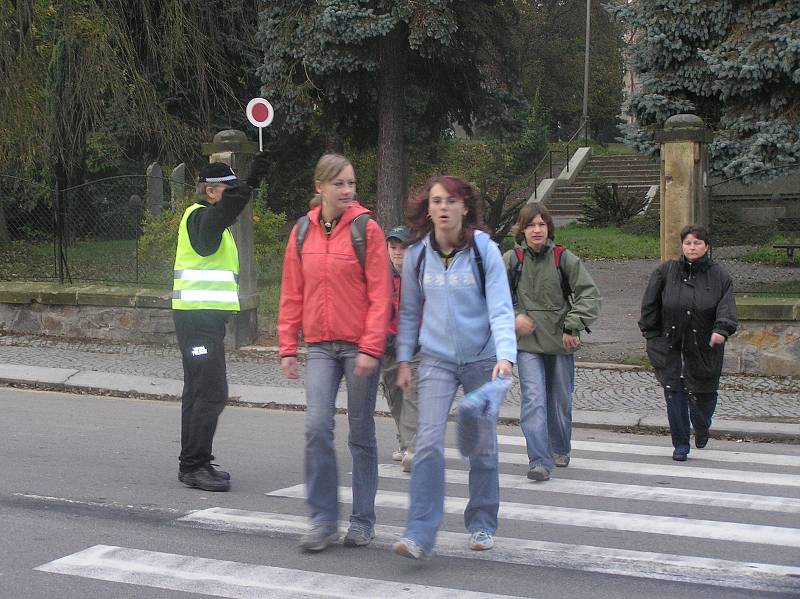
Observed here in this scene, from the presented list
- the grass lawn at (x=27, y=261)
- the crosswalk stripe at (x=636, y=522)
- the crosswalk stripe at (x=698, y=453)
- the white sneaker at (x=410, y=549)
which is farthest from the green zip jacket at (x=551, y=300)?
the grass lawn at (x=27, y=261)

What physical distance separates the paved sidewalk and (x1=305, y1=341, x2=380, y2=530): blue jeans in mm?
4564

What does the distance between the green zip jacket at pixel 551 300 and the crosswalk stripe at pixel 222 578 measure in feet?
8.82

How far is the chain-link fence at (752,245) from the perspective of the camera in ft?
38.8

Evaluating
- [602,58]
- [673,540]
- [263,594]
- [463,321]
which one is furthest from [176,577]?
[602,58]

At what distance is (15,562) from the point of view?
17.3ft

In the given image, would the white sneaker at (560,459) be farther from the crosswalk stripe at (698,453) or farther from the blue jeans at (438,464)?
the blue jeans at (438,464)

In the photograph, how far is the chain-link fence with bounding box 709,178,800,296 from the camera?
11.8m

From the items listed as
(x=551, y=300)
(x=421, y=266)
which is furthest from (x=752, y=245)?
(x=421, y=266)

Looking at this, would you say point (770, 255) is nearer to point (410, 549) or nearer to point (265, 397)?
point (265, 397)

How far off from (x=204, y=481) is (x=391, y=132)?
14.2 m

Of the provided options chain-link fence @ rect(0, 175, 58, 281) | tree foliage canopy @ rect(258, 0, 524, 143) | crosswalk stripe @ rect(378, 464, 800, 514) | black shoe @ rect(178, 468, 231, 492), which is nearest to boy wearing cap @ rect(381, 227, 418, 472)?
crosswalk stripe @ rect(378, 464, 800, 514)

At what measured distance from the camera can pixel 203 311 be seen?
22.1 ft

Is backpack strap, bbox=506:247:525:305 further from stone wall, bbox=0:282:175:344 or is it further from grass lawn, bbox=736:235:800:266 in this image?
stone wall, bbox=0:282:175:344

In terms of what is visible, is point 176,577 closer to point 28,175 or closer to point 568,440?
point 568,440
